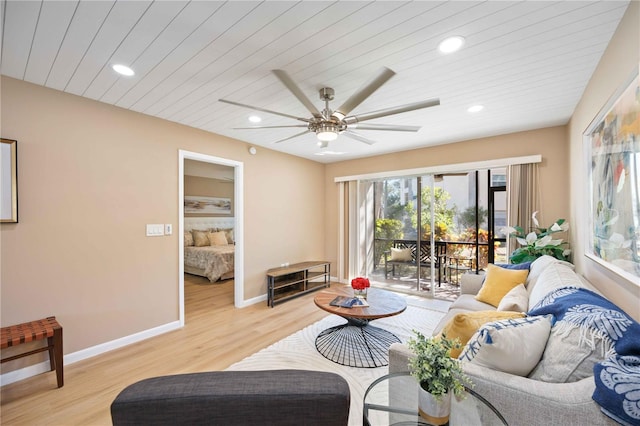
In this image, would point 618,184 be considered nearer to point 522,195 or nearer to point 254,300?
point 522,195

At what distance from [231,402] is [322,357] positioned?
1921 mm

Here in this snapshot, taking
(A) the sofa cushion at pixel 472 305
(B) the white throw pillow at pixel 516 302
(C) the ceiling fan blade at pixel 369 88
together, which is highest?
(C) the ceiling fan blade at pixel 369 88

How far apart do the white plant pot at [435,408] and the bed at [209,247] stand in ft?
16.7

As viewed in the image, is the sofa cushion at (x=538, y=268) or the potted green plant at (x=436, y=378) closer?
the potted green plant at (x=436, y=378)

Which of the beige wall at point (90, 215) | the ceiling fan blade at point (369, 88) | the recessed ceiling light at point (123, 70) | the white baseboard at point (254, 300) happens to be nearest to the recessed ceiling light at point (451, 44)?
the ceiling fan blade at point (369, 88)

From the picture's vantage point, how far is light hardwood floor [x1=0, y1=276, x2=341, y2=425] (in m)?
1.92

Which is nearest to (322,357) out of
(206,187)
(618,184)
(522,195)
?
(618,184)

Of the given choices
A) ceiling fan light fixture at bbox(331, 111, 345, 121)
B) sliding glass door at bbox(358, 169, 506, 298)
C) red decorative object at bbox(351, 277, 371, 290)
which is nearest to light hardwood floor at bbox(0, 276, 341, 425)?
red decorative object at bbox(351, 277, 371, 290)

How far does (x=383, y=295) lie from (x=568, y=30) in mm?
2665

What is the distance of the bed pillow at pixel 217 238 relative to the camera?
6742mm

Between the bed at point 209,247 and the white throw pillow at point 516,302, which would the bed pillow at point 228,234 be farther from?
the white throw pillow at point 516,302

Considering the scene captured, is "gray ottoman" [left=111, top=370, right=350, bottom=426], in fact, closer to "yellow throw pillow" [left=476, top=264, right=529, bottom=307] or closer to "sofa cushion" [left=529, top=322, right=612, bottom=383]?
"sofa cushion" [left=529, top=322, right=612, bottom=383]

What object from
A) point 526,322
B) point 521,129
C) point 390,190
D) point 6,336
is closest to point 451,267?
point 390,190

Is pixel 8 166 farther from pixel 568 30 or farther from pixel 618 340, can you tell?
pixel 568 30
